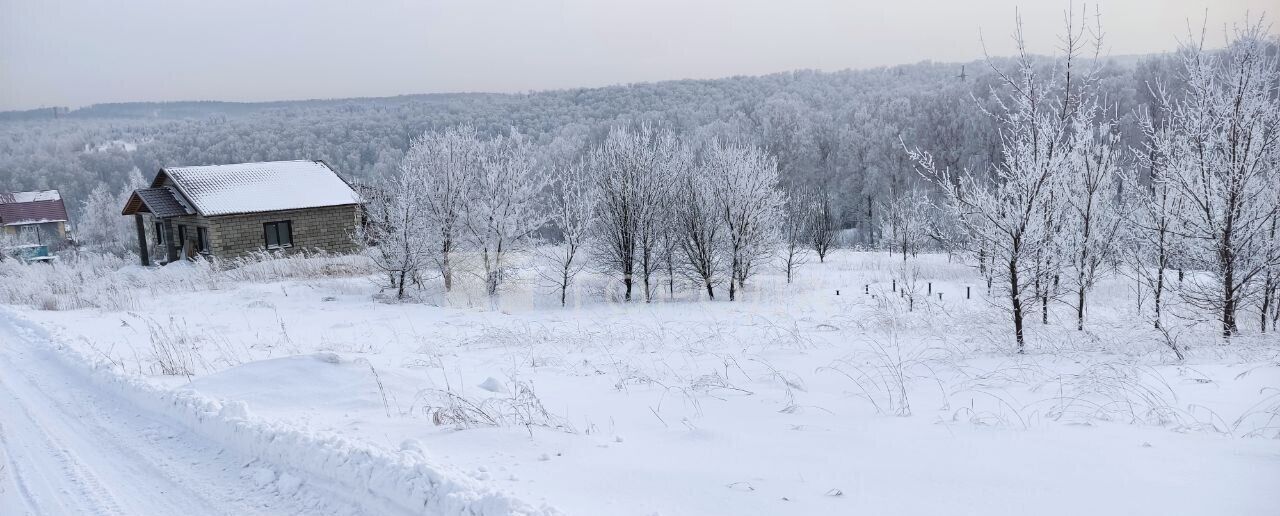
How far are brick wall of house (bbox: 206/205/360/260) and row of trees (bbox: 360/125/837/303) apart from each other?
7669mm

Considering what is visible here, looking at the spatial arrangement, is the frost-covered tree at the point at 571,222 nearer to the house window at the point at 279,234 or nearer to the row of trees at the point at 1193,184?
the row of trees at the point at 1193,184

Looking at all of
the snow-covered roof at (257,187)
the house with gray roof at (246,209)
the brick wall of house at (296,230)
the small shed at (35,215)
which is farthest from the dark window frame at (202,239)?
the small shed at (35,215)

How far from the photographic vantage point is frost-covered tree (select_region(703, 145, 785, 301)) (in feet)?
67.1

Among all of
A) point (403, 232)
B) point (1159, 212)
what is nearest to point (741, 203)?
point (403, 232)

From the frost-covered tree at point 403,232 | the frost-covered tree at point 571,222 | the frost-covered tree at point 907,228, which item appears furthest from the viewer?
the frost-covered tree at point 907,228

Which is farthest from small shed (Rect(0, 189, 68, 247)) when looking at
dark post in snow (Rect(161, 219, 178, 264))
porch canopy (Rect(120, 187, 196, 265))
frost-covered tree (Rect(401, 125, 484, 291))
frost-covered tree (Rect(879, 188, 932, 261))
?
frost-covered tree (Rect(879, 188, 932, 261))

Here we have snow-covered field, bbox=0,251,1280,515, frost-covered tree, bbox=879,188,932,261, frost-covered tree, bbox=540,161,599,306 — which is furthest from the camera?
frost-covered tree, bbox=879,188,932,261

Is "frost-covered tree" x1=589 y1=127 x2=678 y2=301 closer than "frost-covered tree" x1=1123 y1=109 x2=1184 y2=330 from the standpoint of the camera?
No

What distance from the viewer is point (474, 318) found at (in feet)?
50.3

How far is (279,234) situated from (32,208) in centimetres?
4342

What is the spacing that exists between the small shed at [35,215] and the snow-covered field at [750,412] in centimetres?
5631

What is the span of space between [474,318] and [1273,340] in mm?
13843

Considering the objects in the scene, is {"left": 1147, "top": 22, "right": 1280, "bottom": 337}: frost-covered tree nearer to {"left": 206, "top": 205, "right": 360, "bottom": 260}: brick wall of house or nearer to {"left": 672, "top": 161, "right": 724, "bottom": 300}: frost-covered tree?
{"left": 672, "top": 161, "right": 724, "bottom": 300}: frost-covered tree

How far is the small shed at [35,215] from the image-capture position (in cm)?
5294
